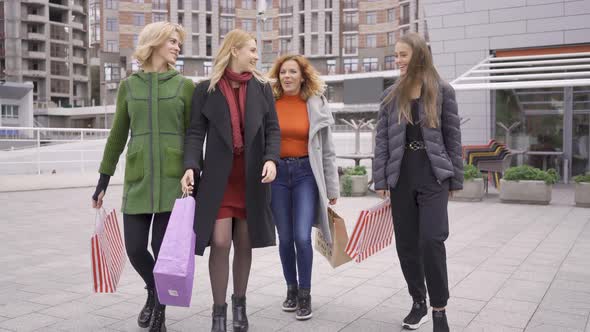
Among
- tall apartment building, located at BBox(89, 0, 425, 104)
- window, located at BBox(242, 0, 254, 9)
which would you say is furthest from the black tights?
window, located at BBox(242, 0, 254, 9)

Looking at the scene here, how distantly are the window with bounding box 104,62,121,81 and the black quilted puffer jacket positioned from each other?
7688 cm

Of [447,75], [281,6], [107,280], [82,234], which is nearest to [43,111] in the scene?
[281,6]

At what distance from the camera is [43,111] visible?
250ft

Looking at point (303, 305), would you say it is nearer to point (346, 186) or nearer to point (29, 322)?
point (29, 322)

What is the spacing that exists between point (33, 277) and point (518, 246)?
208 inches

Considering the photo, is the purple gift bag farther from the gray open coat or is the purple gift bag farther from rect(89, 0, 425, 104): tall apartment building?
rect(89, 0, 425, 104): tall apartment building

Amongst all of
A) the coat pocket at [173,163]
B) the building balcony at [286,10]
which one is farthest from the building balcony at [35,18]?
the coat pocket at [173,163]

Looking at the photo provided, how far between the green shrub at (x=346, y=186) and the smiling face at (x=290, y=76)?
32.0ft

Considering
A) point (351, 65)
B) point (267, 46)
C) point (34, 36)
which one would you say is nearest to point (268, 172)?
point (351, 65)

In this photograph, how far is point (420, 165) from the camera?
12.4ft

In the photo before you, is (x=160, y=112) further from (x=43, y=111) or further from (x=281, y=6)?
(x=43, y=111)

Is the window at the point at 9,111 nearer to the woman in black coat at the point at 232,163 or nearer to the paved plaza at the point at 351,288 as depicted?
the paved plaza at the point at 351,288

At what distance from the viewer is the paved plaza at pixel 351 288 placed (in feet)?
13.3

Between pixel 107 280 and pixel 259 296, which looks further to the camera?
pixel 259 296
